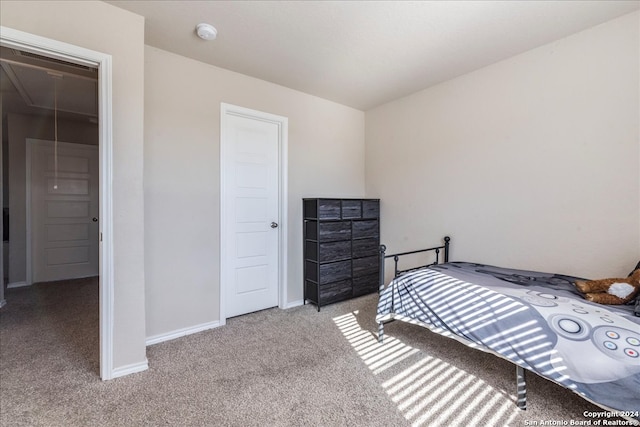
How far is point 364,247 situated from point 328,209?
2.45ft

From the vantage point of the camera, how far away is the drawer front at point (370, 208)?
3.53 m

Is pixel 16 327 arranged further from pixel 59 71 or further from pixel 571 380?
pixel 571 380

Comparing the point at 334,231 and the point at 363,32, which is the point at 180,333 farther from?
the point at 363,32

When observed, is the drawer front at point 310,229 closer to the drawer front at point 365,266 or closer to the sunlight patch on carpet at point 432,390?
the drawer front at point 365,266

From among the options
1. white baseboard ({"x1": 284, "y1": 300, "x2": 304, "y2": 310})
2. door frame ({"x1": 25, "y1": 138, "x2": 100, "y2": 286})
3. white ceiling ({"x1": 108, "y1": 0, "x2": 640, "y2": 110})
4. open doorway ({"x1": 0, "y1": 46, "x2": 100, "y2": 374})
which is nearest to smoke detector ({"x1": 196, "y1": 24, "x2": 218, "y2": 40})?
white ceiling ({"x1": 108, "y1": 0, "x2": 640, "y2": 110})

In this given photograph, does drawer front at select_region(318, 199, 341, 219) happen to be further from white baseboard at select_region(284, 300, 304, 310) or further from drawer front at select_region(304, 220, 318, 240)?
white baseboard at select_region(284, 300, 304, 310)

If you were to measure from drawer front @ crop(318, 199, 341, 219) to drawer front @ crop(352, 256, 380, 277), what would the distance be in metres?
0.64

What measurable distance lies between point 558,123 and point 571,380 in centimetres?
192

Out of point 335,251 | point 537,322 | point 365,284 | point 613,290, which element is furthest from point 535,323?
point 365,284

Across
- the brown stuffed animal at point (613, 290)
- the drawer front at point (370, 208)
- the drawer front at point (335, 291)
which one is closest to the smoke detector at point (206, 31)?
the drawer front at point (370, 208)

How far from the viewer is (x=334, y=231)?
10.5 feet

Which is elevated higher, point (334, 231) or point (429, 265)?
point (334, 231)

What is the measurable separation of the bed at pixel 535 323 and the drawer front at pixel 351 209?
1.16m

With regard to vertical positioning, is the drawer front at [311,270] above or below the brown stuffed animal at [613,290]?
below
